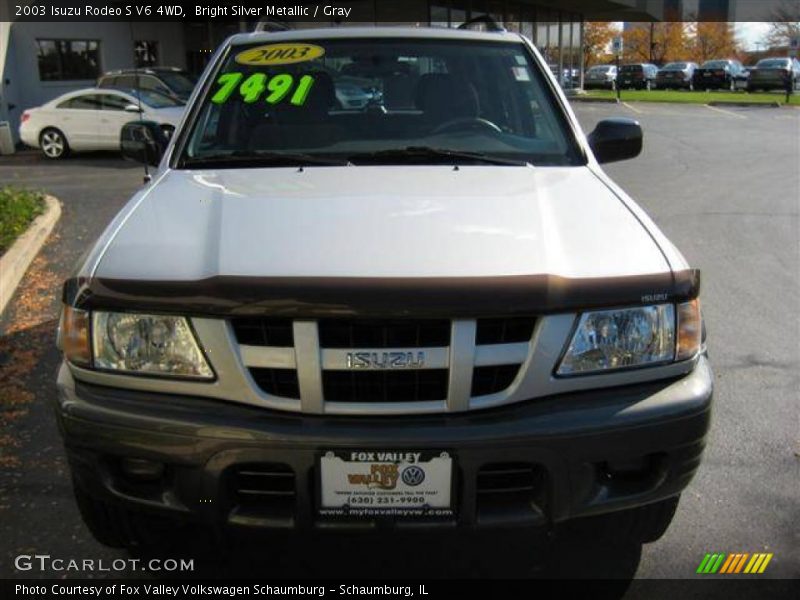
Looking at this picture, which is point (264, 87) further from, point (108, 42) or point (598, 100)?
point (598, 100)

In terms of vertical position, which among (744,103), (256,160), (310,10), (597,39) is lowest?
(744,103)

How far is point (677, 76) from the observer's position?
44219 mm

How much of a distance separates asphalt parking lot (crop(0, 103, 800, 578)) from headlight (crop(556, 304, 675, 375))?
0.37 metres

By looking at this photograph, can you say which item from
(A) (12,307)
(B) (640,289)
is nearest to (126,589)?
(B) (640,289)

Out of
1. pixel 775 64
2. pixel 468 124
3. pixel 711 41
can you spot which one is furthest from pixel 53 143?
pixel 711 41

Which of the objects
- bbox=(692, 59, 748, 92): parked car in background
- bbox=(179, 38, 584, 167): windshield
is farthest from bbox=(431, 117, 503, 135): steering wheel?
bbox=(692, 59, 748, 92): parked car in background

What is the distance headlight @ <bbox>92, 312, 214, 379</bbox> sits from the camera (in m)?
2.30

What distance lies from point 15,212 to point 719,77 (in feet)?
137

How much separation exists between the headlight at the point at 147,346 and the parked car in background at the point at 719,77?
45.2 m

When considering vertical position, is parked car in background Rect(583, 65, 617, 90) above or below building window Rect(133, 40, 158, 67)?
below

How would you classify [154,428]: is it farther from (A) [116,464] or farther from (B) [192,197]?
(B) [192,197]

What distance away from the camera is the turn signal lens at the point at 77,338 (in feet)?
7.82

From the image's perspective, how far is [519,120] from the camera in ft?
12.2

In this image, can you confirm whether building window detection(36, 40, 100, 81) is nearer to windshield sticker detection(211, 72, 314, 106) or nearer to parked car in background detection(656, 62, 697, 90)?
windshield sticker detection(211, 72, 314, 106)
